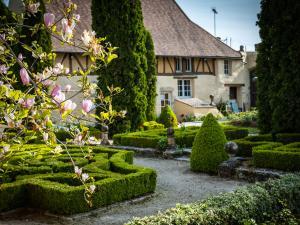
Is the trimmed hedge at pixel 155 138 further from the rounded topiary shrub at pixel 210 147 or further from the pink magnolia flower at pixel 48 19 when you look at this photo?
the pink magnolia flower at pixel 48 19

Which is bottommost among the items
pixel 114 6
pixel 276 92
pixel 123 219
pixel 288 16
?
pixel 123 219

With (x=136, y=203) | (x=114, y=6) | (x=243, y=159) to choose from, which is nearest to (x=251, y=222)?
(x=136, y=203)

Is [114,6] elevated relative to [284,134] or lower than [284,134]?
elevated

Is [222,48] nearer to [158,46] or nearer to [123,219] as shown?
[158,46]

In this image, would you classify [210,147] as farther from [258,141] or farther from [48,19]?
[48,19]

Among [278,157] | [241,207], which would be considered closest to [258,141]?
[278,157]

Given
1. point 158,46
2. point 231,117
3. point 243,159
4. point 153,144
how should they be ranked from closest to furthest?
point 243,159
point 153,144
point 231,117
point 158,46

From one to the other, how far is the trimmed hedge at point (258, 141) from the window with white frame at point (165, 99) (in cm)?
1871

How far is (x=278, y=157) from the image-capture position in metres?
10.3

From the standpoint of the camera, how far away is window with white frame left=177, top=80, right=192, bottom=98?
1316 inches

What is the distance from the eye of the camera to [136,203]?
28.3ft

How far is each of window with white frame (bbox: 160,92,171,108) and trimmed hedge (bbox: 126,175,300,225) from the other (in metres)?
24.4

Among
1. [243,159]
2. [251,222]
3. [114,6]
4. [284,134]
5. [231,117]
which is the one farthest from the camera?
[231,117]

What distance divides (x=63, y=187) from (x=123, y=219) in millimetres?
1318
